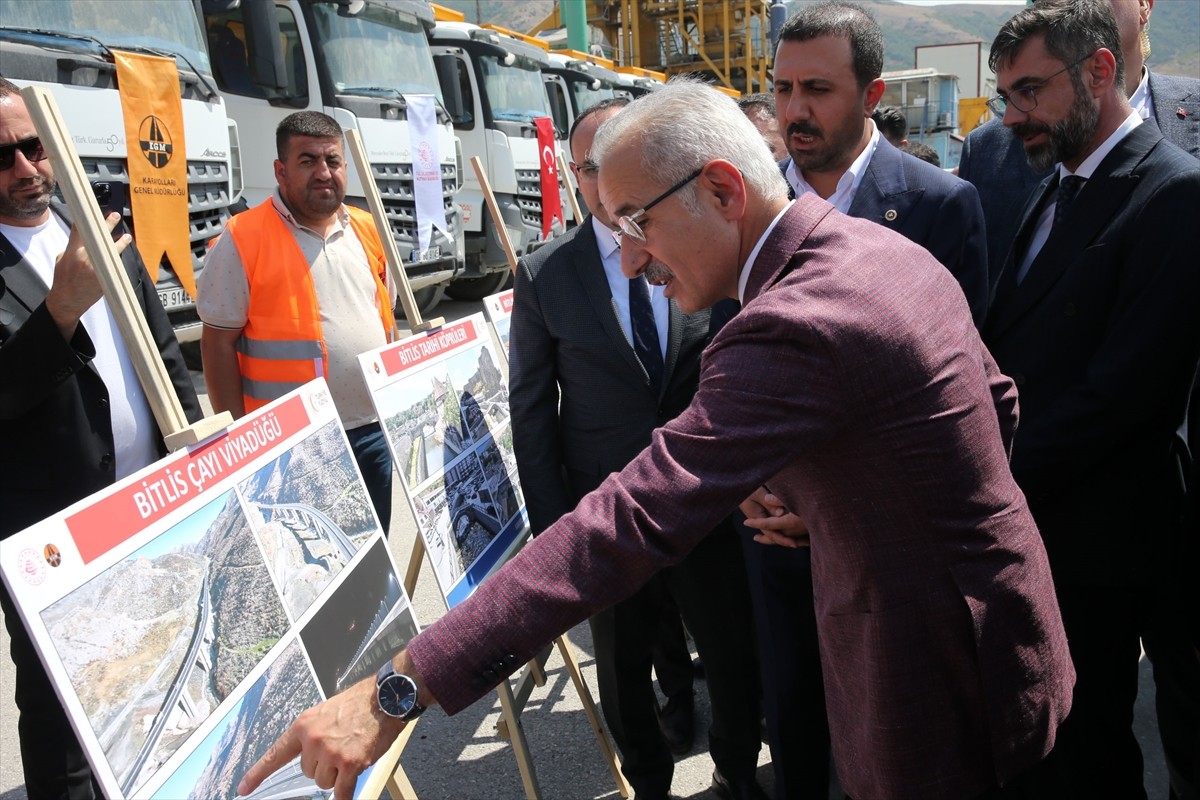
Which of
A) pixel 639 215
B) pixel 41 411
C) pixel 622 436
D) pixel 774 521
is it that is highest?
pixel 639 215

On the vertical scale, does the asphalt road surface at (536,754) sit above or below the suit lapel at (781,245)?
below

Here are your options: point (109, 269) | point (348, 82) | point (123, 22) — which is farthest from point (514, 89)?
point (109, 269)

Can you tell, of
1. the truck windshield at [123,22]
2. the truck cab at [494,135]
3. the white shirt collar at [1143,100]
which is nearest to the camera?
the white shirt collar at [1143,100]

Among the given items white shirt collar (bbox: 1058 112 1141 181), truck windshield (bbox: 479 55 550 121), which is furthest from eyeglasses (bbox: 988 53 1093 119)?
truck windshield (bbox: 479 55 550 121)

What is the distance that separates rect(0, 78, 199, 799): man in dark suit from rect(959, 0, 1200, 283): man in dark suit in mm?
2211

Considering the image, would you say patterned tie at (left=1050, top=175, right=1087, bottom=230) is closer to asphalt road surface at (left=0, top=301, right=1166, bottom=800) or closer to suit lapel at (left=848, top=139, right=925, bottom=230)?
suit lapel at (left=848, top=139, right=925, bottom=230)

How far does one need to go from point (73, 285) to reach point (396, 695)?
1.25m

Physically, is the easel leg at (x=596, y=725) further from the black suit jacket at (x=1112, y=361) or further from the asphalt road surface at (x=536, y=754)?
the black suit jacket at (x=1112, y=361)

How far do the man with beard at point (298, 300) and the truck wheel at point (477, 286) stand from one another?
9.32 m

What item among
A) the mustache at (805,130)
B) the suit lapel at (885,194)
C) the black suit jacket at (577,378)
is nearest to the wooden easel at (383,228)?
the black suit jacket at (577,378)

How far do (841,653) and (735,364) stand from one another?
1.81ft

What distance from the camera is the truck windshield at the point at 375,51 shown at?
26.5ft

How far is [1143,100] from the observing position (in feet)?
8.43

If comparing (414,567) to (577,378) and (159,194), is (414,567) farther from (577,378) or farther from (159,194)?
(159,194)
